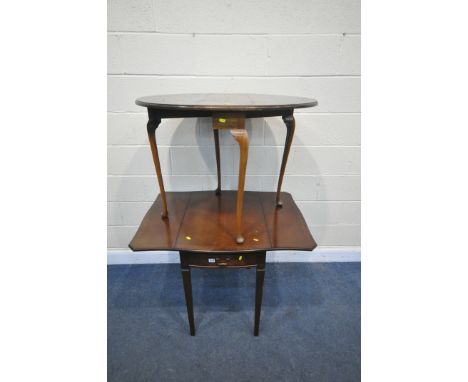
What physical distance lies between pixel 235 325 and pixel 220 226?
526 mm

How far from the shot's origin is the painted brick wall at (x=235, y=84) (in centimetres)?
168

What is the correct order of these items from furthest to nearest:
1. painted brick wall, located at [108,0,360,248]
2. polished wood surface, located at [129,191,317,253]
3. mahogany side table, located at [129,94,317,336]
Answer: painted brick wall, located at [108,0,360,248]
polished wood surface, located at [129,191,317,253]
mahogany side table, located at [129,94,317,336]

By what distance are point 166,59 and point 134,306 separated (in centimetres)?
132

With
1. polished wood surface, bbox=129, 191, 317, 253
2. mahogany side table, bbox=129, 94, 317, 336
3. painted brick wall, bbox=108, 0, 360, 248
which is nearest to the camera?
mahogany side table, bbox=129, 94, 317, 336

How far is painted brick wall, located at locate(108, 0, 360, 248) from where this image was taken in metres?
1.68

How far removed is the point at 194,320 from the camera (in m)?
1.65

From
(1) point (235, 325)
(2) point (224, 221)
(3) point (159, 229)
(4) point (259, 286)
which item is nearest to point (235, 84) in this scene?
(2) point (224, 221)

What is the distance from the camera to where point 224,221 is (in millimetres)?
1549

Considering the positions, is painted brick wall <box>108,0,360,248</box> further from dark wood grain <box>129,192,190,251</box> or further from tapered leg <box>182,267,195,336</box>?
tapered leg <box>182,267,195,336</box>

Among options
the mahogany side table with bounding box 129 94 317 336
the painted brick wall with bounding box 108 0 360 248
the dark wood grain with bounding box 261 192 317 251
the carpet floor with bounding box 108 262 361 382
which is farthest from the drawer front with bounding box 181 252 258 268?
the painted brick wall with bounding box 108 0 360 248

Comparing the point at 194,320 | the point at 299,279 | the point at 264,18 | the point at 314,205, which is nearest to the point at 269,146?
the point at 314,205

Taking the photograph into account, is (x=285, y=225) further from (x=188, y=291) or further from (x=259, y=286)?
(x=188, y=291)

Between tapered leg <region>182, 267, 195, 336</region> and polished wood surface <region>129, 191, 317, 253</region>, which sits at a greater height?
polished wood surface <region>129, 191, 317, 253</region>

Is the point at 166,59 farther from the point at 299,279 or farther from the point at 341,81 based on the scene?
the point at 299,279
